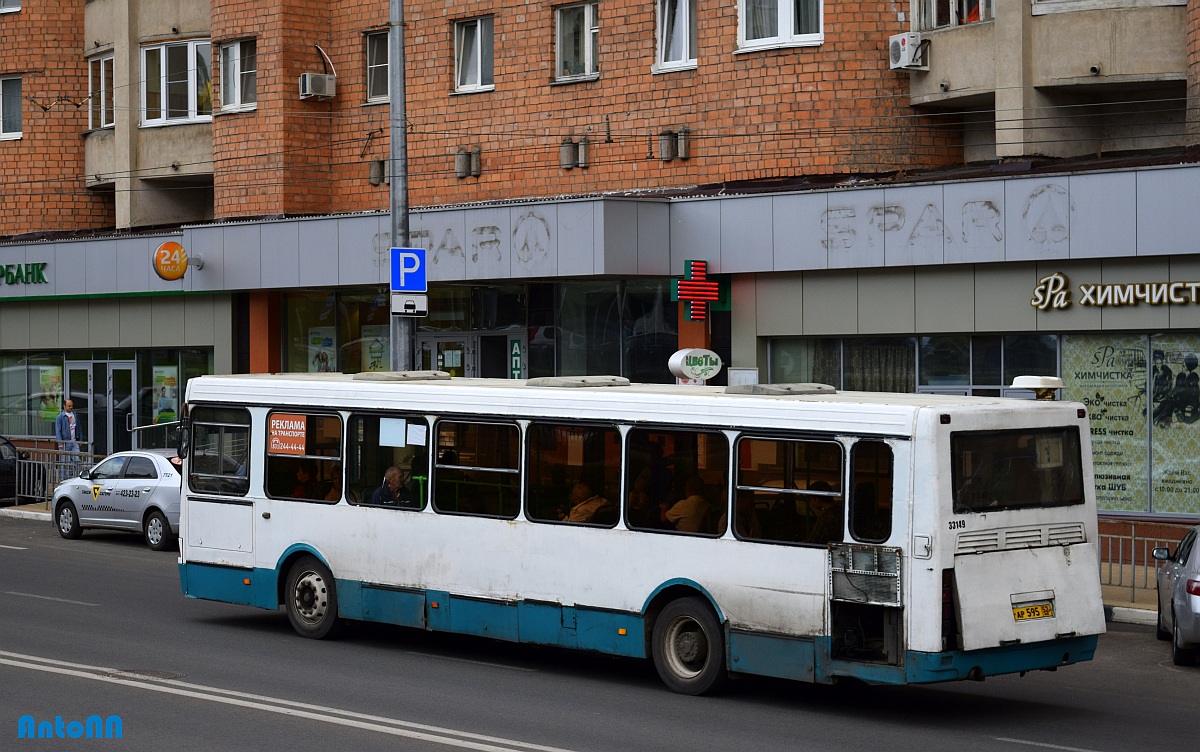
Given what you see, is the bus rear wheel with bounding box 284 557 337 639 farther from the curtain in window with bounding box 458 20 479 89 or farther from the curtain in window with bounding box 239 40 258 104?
the curtain in window with bounding box 239 40 258 104

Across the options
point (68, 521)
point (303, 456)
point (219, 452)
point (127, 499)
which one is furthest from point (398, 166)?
point (68, 521)

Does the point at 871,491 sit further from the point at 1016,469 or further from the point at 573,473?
the point at 573,473

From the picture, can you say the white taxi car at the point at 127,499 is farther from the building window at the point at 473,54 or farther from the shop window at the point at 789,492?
the shop window at the point at 789,492

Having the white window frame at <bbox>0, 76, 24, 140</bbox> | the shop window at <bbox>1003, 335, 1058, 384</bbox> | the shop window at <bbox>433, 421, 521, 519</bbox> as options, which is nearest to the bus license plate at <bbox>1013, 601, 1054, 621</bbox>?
the shop window at <bbox>433, 421, 521, 519</bbox>

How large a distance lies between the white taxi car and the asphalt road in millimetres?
7294

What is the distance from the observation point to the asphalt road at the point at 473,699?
1005 centimetres

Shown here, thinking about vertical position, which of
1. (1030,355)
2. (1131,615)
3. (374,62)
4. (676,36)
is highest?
(374,62)

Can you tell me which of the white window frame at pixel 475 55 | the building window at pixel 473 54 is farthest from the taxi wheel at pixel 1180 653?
the building window at pixel 473 54

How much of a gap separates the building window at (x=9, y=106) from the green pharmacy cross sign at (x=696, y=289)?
64.1 ft

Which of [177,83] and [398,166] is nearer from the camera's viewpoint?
[398,166]

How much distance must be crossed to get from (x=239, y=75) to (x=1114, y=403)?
58.1 ft

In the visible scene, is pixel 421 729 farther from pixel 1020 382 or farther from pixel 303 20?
pixel 303 20

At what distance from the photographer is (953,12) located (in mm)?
22984

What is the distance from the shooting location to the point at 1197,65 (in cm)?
2055
